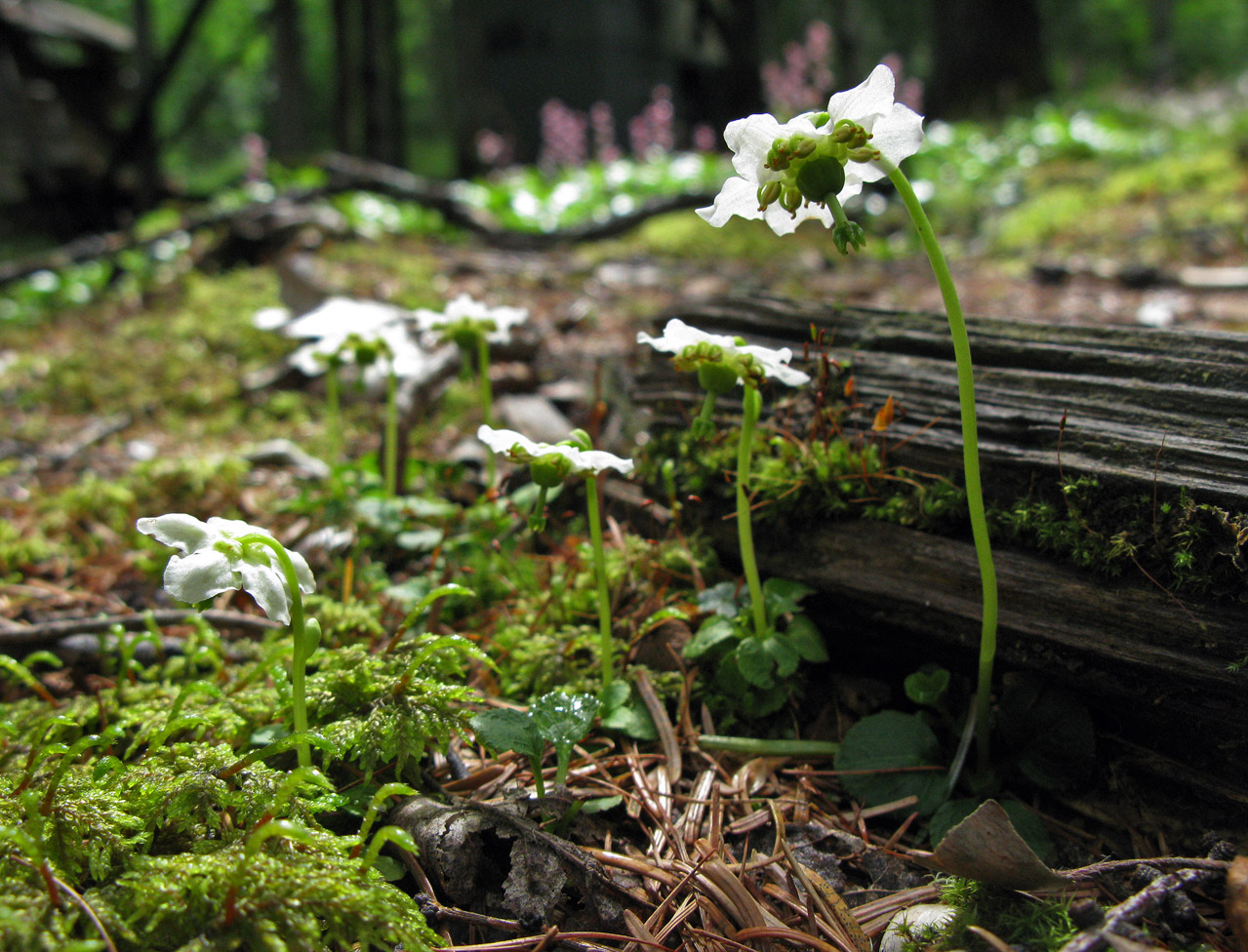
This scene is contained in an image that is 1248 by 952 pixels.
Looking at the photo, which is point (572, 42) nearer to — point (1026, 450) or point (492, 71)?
point (492, 71)

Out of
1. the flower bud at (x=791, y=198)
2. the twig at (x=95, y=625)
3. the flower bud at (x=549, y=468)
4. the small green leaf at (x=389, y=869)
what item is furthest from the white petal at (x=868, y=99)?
the twig at (x=95, y=625)

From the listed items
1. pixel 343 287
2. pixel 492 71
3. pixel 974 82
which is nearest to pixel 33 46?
pixel 492 71

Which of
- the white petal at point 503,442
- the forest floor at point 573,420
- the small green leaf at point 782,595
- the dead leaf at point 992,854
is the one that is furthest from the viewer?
the small green leaf at point 782,595

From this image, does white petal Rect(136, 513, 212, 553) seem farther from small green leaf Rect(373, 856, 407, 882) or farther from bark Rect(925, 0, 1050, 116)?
bark Rect(925, 0, 1050, 116)

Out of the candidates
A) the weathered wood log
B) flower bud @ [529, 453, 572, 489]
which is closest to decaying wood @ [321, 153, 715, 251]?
the weathered wood log

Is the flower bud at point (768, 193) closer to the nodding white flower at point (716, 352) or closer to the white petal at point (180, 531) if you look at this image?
the nodding white flower at point (716, 352)

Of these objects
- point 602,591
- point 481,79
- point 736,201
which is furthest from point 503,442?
point 481,79

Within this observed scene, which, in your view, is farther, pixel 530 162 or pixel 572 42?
pixel 530 162
